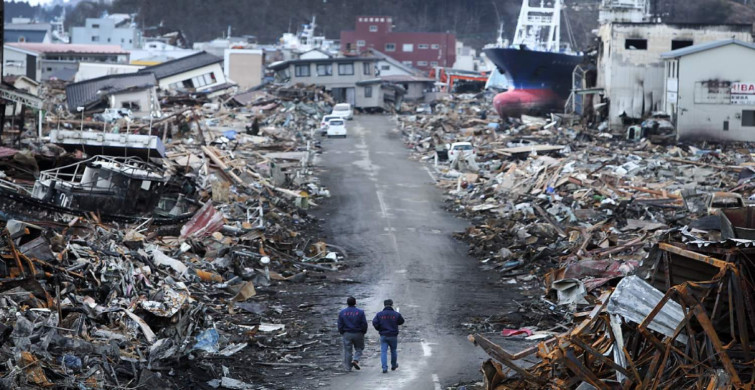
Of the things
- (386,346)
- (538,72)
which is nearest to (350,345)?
(386,346)

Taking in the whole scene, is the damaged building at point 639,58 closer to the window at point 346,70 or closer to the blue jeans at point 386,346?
the window at point 346,70

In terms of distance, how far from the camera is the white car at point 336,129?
4988 centimetres

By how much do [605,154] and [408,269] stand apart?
18959 mm

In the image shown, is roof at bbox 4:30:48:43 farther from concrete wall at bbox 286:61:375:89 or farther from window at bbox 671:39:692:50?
window at bbox 671:39:692:50

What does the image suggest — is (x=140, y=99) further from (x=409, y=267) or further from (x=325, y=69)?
(x=409, y=267)

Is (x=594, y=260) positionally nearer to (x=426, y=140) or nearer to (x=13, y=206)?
(x=13, y=206)

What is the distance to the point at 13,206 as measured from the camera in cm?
2005

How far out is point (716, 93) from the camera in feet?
143

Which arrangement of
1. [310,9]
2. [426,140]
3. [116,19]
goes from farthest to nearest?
[310,9] → [116,19] → [426,140]

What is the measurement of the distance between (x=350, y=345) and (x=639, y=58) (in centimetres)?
4005

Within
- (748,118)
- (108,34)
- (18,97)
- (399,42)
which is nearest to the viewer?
(18,97)

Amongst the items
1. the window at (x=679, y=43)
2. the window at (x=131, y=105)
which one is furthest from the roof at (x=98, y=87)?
the window at (x=679, y=43)

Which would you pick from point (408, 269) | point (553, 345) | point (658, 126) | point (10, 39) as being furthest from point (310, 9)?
point (553, 345)

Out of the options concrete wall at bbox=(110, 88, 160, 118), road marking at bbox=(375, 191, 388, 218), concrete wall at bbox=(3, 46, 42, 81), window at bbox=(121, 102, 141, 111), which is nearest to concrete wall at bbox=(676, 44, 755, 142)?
road marking at bbox=(375, 191, 388, 218)
